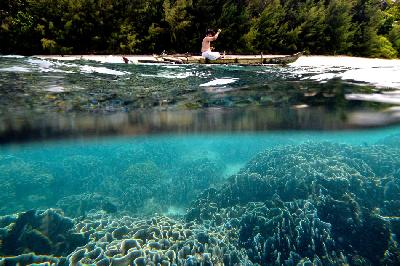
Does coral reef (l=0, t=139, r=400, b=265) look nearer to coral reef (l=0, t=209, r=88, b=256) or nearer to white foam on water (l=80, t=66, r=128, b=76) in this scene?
coral reef (l=0, t=209, r=88, b=256)

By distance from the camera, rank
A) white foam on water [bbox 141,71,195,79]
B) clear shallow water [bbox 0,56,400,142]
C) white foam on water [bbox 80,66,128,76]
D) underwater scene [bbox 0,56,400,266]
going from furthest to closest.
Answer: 1. white foam on water [bbox 141,71,195,79]
2. white foam on water [bbox 80,66,128,76]
3. clear shallow water [bbox 0,56,400,142]
4. underwater scene [bbox 0,56,400,266]

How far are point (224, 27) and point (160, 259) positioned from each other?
52.6 feet

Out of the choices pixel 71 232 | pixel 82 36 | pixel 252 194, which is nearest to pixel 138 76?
pixel 71 232

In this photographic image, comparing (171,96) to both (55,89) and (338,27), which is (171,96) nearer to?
(55,89)

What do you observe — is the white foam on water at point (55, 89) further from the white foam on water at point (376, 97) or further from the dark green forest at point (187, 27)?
the white foam on water at point (376, 97)

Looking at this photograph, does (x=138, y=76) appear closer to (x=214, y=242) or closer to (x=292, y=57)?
(x=214, y=242)

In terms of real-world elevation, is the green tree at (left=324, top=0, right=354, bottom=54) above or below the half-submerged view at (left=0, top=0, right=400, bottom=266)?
above

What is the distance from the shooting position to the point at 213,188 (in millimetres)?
14359

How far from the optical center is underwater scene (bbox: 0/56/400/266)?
30.0ft

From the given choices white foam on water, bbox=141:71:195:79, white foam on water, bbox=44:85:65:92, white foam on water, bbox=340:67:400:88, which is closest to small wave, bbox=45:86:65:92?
white foam on water, bbox=44:85:65:92

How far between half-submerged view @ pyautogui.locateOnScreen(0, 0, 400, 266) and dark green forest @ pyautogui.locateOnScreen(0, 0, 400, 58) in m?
0.11

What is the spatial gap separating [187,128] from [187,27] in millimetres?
8343

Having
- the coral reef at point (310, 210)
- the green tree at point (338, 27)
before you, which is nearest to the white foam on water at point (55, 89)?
the coral reef at point (310, 210)

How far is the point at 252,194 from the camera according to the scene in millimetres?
13469
